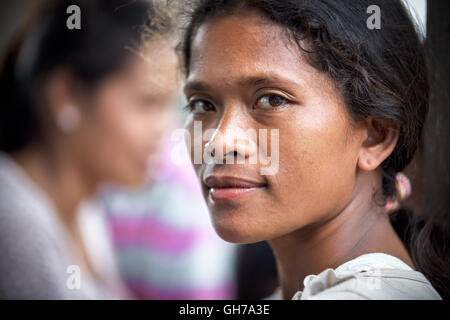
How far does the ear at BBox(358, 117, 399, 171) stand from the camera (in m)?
0.96

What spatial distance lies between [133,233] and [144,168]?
2.26ft

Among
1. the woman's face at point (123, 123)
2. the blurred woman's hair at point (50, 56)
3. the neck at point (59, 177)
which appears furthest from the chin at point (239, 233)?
the neck at point (59, 177)

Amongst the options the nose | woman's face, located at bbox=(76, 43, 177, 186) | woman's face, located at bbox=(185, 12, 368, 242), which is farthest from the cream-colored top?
woman's face, located at bbox=(76, 43, 177, 186)

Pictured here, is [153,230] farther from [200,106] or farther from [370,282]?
[370,282]

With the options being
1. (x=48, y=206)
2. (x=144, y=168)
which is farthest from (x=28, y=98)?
(x=144, y=168)

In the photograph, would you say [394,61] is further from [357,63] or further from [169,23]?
[169,23]

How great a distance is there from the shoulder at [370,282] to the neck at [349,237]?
0.24 ft

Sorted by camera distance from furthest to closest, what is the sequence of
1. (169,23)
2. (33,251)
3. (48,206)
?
(48,206) < (33,251) < (169,23)

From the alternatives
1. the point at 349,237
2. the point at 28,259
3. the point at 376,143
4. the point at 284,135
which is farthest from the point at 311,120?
the point at 28,259

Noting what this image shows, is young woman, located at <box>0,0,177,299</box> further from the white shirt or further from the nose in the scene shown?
the nose

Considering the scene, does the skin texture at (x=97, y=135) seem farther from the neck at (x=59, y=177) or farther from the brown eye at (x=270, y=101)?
the brown eye at (x=270, y=101)

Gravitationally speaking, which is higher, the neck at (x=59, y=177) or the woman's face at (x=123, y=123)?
the woman's face at (x=123, y=123)

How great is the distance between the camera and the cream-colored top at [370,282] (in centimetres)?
79

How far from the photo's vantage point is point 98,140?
5.69 feet
